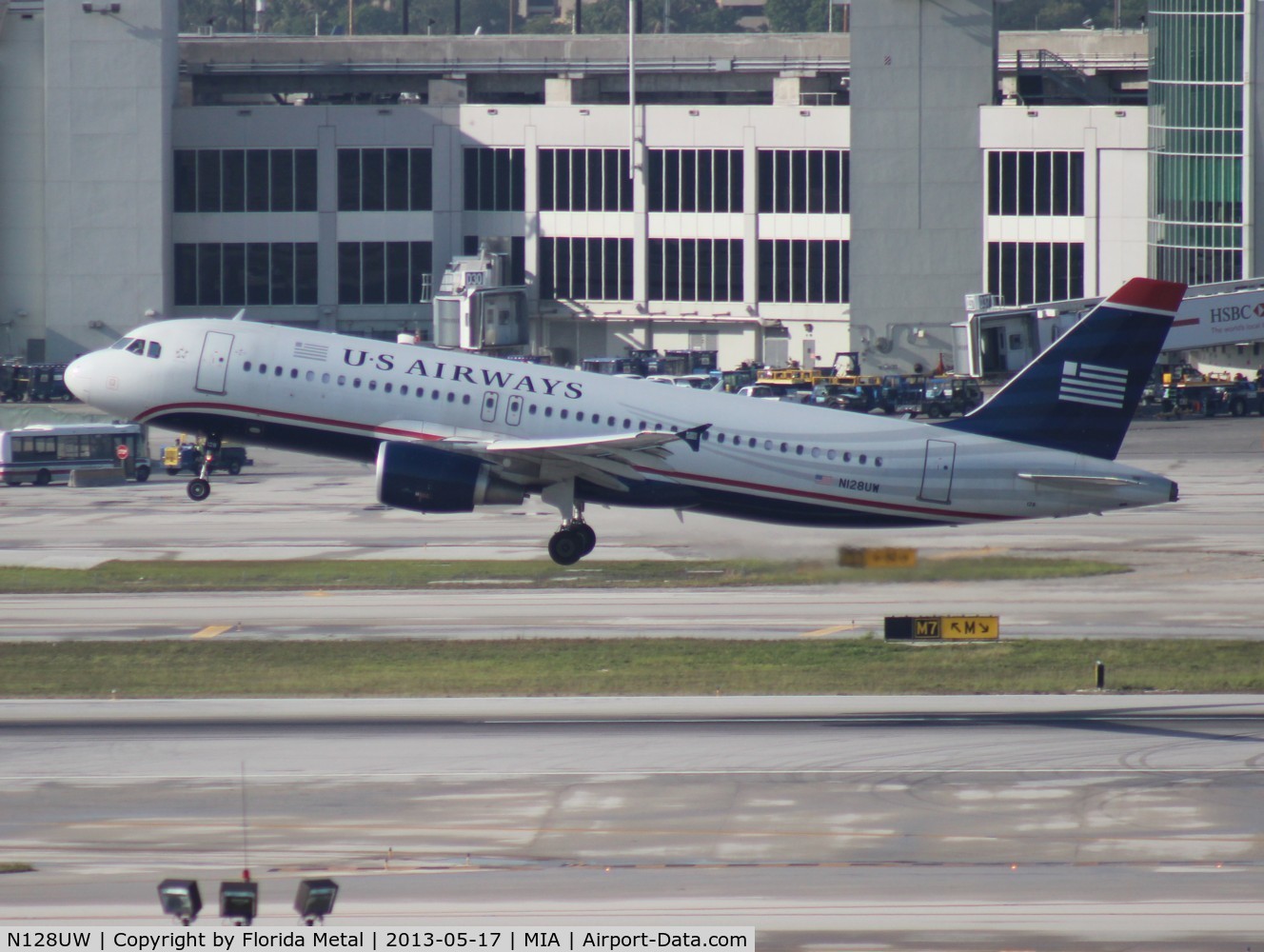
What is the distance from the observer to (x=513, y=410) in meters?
45.4

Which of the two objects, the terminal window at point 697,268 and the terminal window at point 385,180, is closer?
the terminal window at point 385,180

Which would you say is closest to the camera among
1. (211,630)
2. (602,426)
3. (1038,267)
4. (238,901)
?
(238,901)

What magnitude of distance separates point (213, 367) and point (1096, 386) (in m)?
24.4

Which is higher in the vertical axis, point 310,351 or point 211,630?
point 310,351

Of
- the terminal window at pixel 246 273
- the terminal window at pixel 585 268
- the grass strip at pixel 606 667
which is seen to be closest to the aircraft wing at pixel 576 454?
the grass strip at pixel 606 667

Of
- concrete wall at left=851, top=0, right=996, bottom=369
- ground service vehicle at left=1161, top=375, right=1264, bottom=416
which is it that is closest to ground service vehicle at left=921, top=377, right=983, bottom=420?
ground service vehicle at left=1161, top=375, right=1264, bottom=416

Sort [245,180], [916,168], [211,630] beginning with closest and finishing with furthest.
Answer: [211,630] < [916,168] < [245,180]

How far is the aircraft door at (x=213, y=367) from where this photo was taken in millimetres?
45469

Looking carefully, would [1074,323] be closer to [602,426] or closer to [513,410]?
[602,426]

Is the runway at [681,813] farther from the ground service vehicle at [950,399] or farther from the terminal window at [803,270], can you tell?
the terminal window at [803,270]

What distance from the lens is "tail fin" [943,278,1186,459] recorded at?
45.1 meters

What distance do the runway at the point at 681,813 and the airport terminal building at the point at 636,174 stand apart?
81229mm

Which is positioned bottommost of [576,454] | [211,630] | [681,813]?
[681,813]

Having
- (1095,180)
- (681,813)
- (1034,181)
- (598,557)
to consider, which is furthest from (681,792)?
(1095,180)
